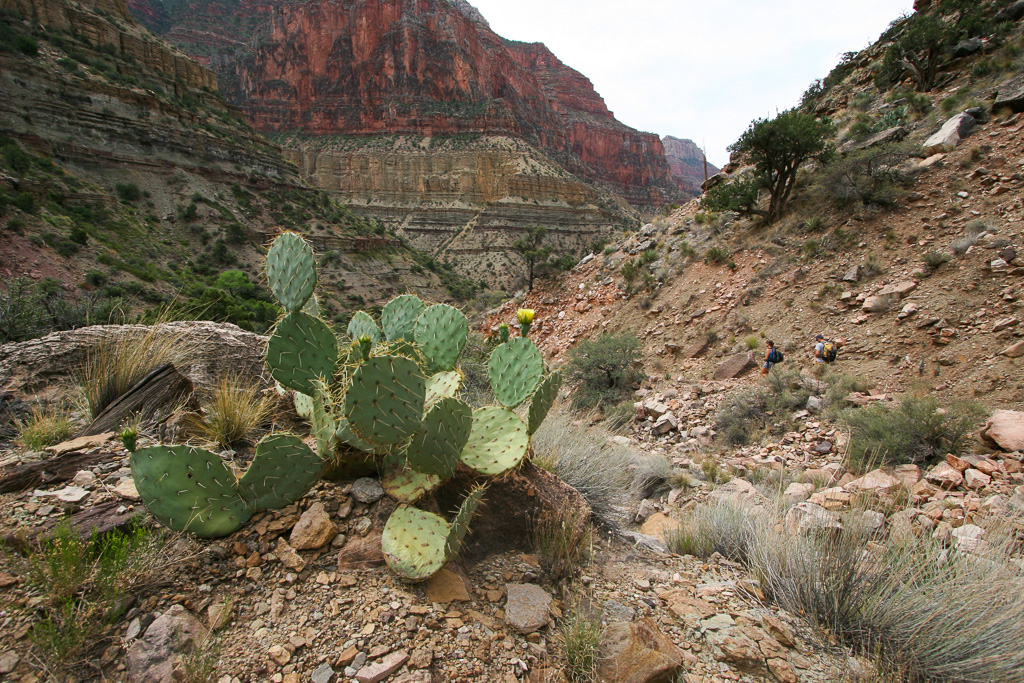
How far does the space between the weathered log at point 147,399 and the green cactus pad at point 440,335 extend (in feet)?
6.53

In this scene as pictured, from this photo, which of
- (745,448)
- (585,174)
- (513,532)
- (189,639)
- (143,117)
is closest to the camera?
(189,639)

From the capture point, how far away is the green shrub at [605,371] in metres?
9.87

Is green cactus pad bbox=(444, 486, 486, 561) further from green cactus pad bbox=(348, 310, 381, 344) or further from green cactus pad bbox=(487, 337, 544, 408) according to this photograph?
green cactus pad bbox=(348, 310, 381, 344)

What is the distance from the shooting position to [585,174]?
10781 centimetres

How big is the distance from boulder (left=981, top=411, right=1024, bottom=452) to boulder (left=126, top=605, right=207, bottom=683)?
666 cm

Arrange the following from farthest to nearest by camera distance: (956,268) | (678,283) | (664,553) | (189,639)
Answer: (678,283)
(956,268)
(664,553)
(189,639)

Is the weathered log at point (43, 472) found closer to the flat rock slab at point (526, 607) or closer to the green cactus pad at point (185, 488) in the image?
the green cactus pad at point (185, 488)

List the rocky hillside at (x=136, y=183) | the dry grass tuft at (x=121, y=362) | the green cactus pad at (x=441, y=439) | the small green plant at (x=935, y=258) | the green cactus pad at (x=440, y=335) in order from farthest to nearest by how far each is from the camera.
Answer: the rocky hillside at (x=136, y=183), the small green plant at (x=935, y=258), the dry grass tuft at (x=121, y=362), the green cactus pad at (x=440, y=335), the green cactus pad at (x=441, y=439)

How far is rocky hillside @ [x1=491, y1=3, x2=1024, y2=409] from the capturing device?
6.82 m

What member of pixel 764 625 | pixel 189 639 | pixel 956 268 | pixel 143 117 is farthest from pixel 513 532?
pixel 143 117

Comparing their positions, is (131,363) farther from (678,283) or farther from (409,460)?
(678,283)

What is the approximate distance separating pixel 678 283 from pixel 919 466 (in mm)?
8406

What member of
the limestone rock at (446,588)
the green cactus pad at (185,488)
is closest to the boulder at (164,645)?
the green cactus pad at (185,488)

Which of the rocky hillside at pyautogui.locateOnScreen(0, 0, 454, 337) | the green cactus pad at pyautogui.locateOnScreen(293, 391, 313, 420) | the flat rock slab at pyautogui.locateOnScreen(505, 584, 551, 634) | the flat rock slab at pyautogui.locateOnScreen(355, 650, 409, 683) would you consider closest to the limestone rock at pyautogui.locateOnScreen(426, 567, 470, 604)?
the flat rock slab at pyautogui.locateOnScreen(505, 584, 551, 634)
